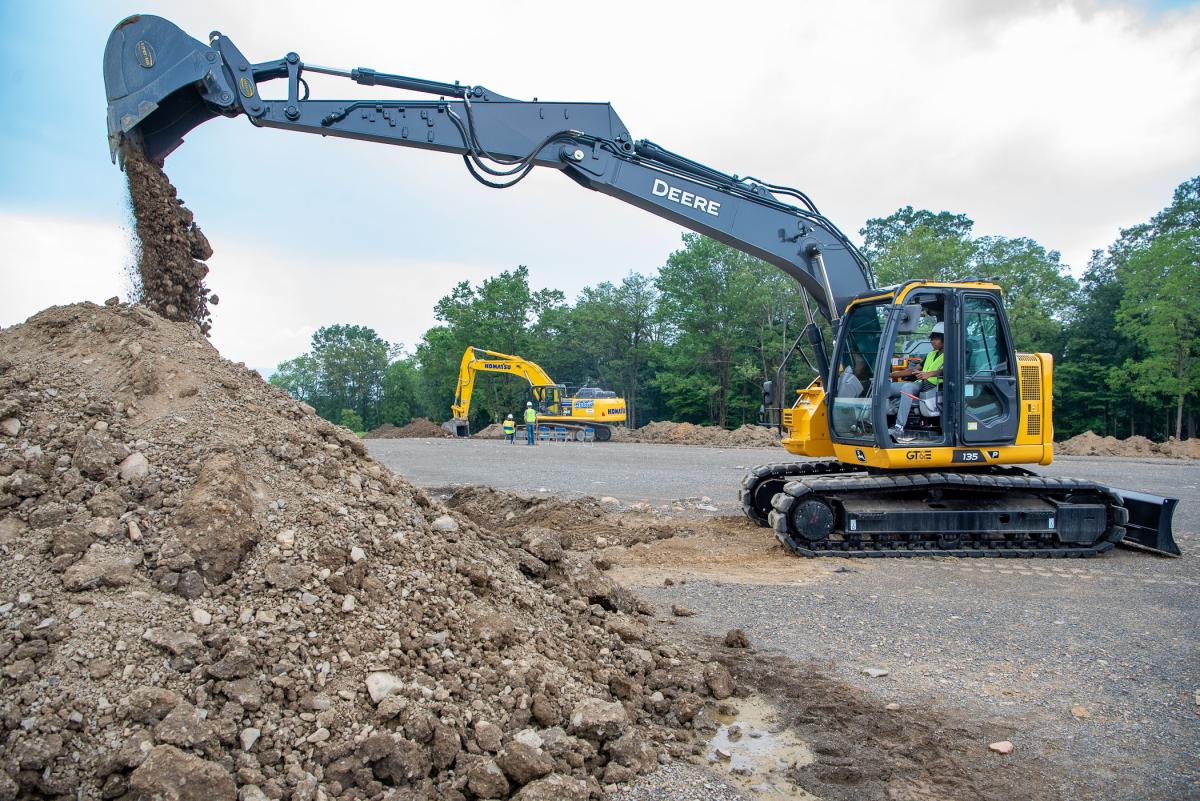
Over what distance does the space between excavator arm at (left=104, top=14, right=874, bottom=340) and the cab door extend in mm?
1452

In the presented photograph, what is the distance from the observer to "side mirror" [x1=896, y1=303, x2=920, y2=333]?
734cm

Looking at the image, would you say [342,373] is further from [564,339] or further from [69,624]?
[69,624]

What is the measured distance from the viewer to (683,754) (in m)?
3.46

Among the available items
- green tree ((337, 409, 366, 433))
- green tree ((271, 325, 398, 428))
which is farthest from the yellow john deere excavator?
green tree ((271, 325, 398, 428))

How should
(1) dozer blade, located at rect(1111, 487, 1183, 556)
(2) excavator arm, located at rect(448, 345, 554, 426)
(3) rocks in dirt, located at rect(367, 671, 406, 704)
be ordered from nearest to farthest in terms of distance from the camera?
(3) rocks in dirt, located at rect(367, 671, 406, 704) → (1) dozer blade, located at rect(1111, 487, 1183, 556) → (2) excavator arm, located at rect(448, 345, 554, 426)

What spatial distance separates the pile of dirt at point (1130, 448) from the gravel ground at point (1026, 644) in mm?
15248

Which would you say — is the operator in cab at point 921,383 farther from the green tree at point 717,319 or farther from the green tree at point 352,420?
the green tree at point 352,420

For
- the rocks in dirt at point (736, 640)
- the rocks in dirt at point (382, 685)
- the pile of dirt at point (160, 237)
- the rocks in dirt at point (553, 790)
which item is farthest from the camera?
the pile of dirt at point (160, 237)

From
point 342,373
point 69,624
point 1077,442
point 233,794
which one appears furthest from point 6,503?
point 342,373

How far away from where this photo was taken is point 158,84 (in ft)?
20.8

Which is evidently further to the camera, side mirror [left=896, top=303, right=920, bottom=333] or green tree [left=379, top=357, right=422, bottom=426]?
green tree [left=379, top=357, right=422, bottom=426]

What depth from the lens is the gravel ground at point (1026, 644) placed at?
350 centimetres

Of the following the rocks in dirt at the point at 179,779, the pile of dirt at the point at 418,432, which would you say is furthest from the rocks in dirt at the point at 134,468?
the pile of dirt at the point at 418,432

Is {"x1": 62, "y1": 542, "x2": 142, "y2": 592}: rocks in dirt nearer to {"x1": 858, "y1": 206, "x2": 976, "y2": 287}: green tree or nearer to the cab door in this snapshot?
the cab door
